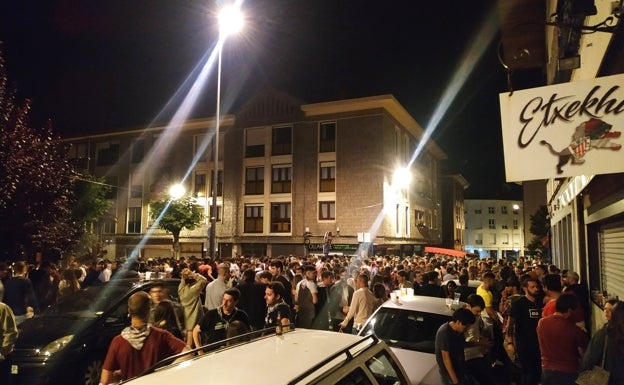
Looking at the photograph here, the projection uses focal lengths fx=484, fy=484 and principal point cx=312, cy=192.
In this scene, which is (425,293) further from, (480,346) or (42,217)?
(42,217)

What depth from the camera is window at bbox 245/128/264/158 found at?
Result: 40.9 meters

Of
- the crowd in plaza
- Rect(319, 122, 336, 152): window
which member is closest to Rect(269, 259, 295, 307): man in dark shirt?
the crowd in plaza

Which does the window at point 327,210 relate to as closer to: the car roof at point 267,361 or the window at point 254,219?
the window at point 254,219

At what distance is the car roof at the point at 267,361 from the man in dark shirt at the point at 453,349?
1779 mm

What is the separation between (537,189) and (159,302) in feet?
127

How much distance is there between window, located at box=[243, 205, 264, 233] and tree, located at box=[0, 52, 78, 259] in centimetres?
2238

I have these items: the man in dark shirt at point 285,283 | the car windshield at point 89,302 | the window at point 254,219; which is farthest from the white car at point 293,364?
the window at point 254,219

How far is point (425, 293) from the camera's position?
35.4 ft

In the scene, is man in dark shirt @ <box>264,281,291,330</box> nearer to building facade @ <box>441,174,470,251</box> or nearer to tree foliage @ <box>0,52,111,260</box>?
tree foliage @ <box>0,52,111,260</box>

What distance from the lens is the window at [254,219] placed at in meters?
39.8

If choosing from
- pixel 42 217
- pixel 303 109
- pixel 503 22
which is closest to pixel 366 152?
pixel 303 109

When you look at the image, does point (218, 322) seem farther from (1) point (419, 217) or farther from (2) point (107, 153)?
(2) point (107, 153)

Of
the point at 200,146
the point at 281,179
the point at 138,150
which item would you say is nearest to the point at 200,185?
the point at 200,146

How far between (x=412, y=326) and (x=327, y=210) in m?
31.2
